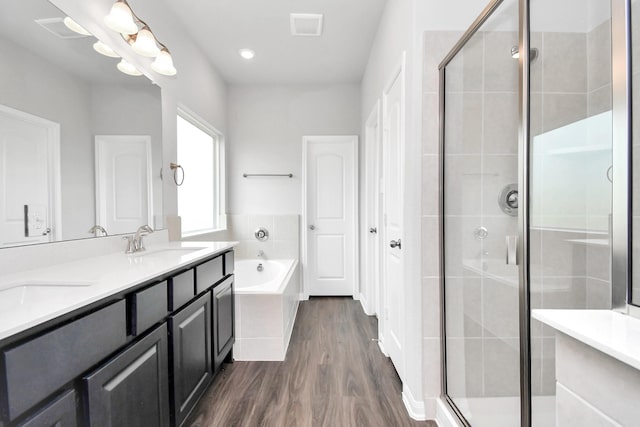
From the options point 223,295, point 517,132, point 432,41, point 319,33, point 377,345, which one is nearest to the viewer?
point 517,132


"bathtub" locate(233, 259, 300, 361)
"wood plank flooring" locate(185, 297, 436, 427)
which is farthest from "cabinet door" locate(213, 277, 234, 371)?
"wood plank flooring" locate(185, 297, 436, 427)

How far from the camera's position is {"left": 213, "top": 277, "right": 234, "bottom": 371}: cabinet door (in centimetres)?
181

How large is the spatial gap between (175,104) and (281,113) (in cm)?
154

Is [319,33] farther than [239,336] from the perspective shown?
Yes

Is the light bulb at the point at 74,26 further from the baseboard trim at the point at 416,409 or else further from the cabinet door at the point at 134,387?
the baseboard trim at the point at 416,409

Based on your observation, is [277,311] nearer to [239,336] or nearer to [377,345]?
[239,336]

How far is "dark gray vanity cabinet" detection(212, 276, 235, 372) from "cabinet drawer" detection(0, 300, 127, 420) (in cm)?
88

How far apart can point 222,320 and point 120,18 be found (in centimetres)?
176

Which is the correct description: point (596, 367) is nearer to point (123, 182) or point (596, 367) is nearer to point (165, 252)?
point (165, 252)

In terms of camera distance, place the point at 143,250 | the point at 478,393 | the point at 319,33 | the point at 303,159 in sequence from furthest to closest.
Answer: the point at 303,159
the point at 319,33
the point at 143,250
the point at 478,393

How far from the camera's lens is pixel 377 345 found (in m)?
2.45

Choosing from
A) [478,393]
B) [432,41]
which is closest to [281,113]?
[432,41]

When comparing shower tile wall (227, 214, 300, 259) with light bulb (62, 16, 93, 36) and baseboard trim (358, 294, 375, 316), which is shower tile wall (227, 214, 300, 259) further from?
light bulb (62, 16, 93, 36)

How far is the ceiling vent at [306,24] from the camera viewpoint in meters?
2.37
